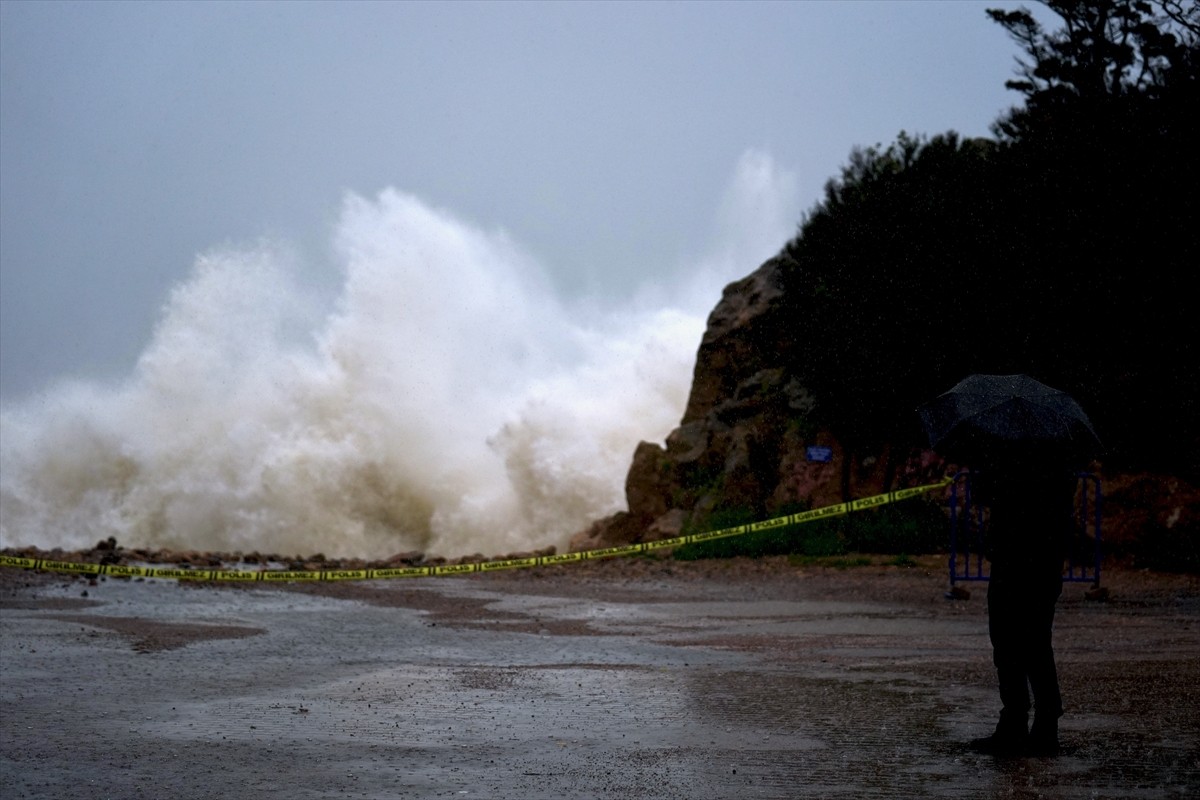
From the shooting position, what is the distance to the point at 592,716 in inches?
310

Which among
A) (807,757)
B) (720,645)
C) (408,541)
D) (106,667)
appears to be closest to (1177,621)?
(720,645)

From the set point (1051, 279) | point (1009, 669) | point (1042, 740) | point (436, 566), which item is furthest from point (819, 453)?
point (1042, 740)

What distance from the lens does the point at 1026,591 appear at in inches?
261

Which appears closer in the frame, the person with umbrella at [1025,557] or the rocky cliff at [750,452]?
the person with umbrella at [1025,557]

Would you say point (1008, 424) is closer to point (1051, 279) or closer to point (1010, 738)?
point (1010, 738)

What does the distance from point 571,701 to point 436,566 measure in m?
17.5

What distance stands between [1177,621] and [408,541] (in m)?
32.9

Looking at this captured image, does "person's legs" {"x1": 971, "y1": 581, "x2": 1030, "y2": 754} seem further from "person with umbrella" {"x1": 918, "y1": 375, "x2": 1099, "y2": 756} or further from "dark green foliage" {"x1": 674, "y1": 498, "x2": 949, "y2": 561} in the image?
"dark green foliage" {"x1": 674, "y1": 498, "x2": 949, "y2": 561}

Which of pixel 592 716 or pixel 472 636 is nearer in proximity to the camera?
pixel 592 716

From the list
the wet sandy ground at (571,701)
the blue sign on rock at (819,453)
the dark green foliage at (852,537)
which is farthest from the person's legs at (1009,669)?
the blue sign on rock at (819,453)

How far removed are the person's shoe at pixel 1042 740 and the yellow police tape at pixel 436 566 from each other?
16.6 meters

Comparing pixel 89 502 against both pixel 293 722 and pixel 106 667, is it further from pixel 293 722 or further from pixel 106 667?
pixel 293 722

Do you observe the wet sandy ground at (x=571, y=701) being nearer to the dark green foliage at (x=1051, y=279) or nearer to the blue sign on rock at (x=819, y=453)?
the dark green foliage at (x=1051, y=279)

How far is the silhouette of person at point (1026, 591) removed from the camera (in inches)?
258
